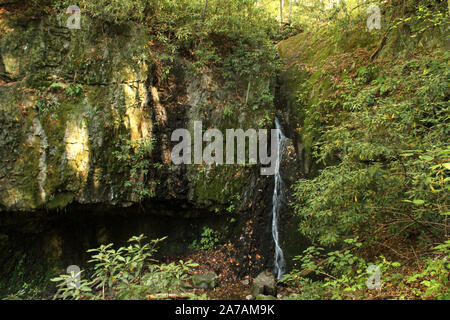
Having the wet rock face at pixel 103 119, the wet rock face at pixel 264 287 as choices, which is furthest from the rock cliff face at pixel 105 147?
the wet rock face at pixel 264 287

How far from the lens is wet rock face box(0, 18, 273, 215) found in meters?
5.72

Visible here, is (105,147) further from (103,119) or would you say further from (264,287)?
(264,287)

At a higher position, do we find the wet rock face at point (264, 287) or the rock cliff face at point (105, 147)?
the rock cliff face at point (105, 147)

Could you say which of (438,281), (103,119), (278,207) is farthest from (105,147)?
(438,281)

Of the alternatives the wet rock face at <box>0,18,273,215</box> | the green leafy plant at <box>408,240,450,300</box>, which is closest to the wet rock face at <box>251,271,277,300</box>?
the wet rock face at <box>0,18,273,215</box>

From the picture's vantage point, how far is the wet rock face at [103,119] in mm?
5723

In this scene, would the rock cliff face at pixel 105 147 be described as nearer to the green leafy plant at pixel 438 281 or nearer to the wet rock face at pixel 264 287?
the wet rock face at pixel 264 287

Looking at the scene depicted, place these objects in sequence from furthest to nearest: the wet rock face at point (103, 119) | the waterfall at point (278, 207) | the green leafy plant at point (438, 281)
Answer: the waterfall at point (278, 207)
the wet rock face at point (103, 119)
the green leafy plant at point (438, 281)

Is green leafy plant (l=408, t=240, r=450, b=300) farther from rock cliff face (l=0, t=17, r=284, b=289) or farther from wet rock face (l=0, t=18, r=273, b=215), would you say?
wet rock face (l=0, t=18, r=273, b=215)

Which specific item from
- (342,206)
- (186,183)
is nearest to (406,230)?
(342,206)

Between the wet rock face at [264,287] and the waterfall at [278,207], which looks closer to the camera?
the wet rock face at [264,287]

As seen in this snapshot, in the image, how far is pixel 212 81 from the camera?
7.96 meters

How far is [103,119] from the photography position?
20.8 ft

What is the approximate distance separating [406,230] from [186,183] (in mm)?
5421
